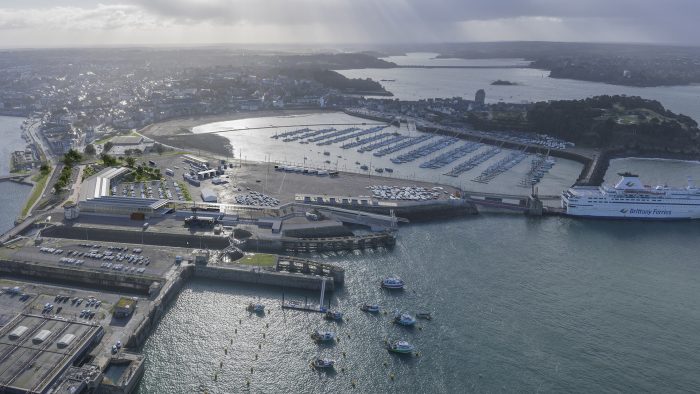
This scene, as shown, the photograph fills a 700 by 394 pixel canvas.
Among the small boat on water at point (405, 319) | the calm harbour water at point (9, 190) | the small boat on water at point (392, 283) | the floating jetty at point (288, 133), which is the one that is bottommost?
the calm harbour water at point (9, 190)

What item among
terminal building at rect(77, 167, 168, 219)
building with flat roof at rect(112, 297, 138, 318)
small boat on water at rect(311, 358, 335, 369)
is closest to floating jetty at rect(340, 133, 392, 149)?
terminal building at rect(77, 167, 168, 219)

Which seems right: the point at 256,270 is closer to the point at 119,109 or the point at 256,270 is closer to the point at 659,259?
the point at 659,259

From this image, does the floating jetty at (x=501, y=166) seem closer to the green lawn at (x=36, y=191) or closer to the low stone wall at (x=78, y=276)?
the low stone wall at (x=78, y=276)

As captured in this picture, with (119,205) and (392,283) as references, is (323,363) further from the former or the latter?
(119,205)

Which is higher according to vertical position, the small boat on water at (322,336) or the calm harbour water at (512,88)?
the calm harbour water at (512,88)

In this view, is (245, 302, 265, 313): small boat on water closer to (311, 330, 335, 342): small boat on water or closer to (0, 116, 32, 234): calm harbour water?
(311, 330, 335, 342): small boat on water

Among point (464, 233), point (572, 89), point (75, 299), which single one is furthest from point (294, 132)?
point (572, 89)

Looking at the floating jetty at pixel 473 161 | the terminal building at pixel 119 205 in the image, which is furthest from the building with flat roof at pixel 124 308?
the floating jetty at pixel 473 161
